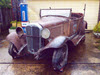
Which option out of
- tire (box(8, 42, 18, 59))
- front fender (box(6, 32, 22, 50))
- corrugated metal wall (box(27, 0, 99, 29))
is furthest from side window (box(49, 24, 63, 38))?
corrugated metal wall (box(27, 0, 99, 29))

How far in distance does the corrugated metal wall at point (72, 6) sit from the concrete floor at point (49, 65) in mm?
3783

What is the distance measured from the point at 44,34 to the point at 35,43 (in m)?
0.38

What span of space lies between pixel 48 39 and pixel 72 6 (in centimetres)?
478

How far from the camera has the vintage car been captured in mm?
3123

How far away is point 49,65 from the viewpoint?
355cm

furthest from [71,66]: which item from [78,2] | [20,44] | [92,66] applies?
[78,2]

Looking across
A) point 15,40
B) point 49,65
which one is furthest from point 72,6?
point 49,65

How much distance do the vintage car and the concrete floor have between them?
0.79 ft

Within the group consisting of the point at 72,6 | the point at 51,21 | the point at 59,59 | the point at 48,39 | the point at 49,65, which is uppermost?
the point at 72,6

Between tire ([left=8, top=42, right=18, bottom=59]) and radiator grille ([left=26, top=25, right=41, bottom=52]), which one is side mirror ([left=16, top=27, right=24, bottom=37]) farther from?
radiator grille ([left=26, top=25, right=41, bottom=52])

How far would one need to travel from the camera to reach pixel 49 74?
3084mm

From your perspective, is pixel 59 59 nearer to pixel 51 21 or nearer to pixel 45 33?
pixel 45 33

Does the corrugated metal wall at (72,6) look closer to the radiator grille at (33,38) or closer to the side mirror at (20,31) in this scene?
the side mirror at (20,31)

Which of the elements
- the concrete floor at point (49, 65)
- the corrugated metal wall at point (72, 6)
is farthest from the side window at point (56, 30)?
the corrugated metal wall at point (72, 6)
